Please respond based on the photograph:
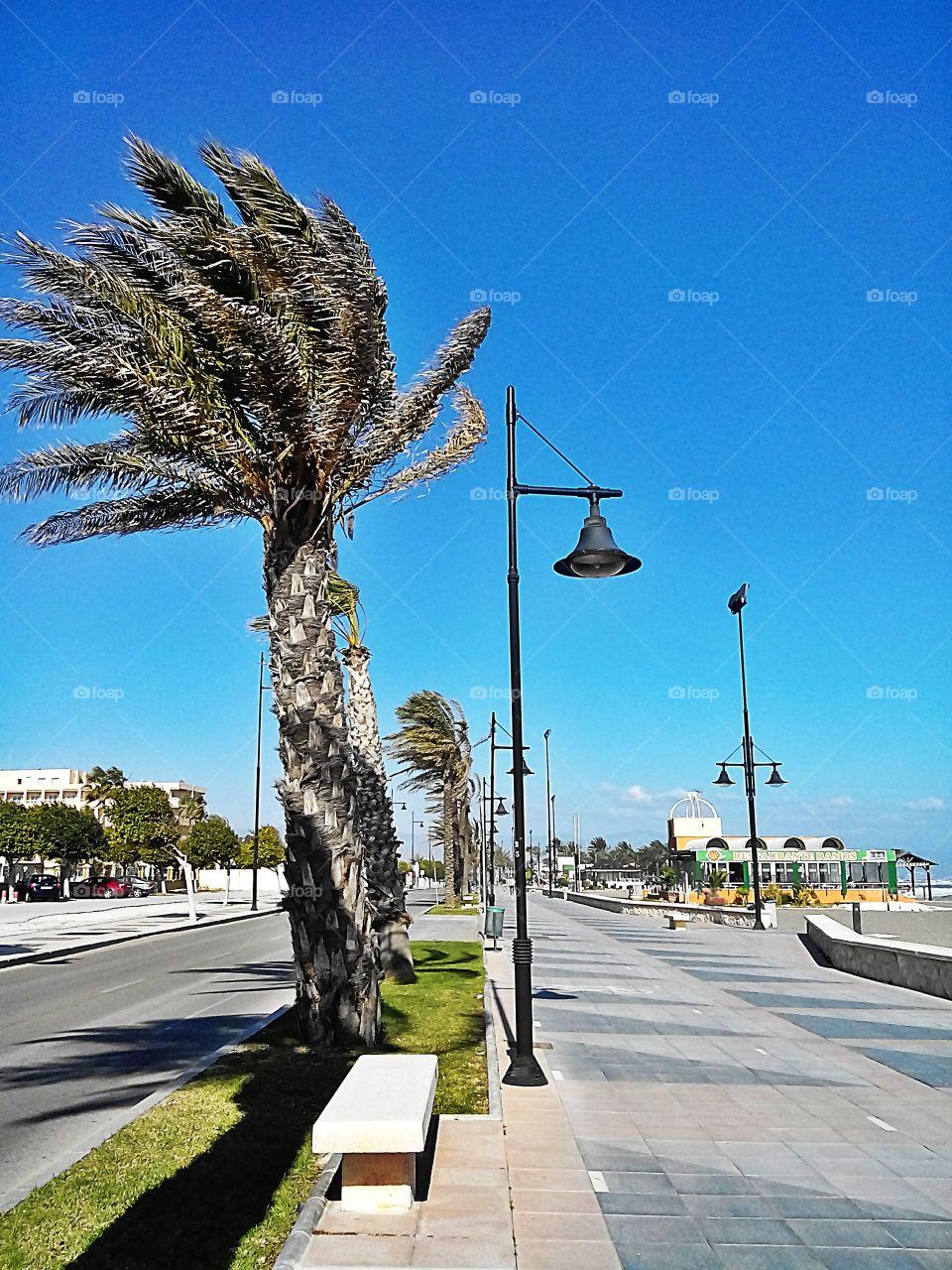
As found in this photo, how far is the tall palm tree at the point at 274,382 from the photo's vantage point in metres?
10.3

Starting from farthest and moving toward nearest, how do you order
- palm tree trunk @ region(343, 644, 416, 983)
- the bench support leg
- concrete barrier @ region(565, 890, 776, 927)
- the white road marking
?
1. concrete barrier @ region(565, 890, 776, 927)
2. palm tree trunk @ region(343, 644, 416, 983)
3. the white road marking
4. the bench support leg

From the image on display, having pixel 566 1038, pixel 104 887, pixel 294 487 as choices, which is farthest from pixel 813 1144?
pixel 104 887

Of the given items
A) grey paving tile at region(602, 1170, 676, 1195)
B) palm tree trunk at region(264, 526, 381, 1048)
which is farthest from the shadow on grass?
grey paving tile at region(602, 1170, 676, 1195)

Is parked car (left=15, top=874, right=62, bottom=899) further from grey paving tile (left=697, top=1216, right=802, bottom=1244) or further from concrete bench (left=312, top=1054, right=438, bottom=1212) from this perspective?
grey paving tile (left=697, top=1216, right=802, bottom=1244)

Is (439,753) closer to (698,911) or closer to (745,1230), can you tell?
(698,911)

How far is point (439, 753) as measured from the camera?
43406 millimetres

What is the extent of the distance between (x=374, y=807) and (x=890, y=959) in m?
9.17

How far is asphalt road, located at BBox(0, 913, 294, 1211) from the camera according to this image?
25.7ft

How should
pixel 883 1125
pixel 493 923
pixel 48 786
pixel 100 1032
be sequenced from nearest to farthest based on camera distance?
pixel 883 1125 → pixel 100 1032 → pixel 493 923 → pixel 48 786

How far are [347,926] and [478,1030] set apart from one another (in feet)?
8.24

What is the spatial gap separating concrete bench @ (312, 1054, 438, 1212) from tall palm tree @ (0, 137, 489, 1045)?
4587 millimetres

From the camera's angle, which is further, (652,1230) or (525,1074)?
(525,1074)

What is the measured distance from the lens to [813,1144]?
275 inches

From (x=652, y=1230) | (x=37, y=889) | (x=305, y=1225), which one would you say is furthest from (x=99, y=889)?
(x=652, y=1230)
